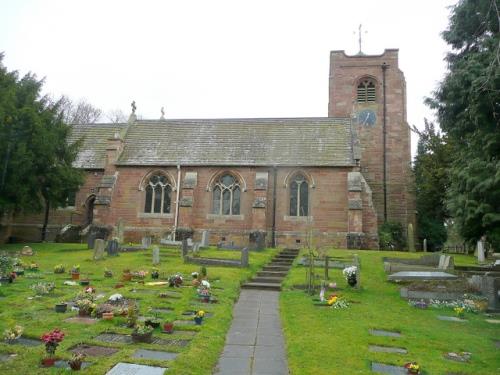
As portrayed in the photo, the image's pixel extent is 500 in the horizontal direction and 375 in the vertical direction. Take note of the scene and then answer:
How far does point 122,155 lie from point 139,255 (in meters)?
11.9

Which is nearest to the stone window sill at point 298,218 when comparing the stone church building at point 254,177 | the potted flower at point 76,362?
the stone church building at point 254,177

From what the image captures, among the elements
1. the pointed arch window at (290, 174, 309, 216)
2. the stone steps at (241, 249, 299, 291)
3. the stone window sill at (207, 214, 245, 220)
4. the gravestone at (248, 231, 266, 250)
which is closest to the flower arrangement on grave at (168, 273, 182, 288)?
the stone steps at (241, 249, 299, 291)

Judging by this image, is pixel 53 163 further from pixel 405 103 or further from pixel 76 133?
pixel 405 103

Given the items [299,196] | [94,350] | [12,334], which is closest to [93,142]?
[299,196]

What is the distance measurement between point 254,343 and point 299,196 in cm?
2104

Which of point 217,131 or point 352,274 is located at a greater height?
point 217,131

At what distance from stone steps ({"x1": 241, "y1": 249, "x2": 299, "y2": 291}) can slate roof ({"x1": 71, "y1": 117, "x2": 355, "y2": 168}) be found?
877 cm

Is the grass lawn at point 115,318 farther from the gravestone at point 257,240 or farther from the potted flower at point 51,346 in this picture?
the gravestone at point 257,240


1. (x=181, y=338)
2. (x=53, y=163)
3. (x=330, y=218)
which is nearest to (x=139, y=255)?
(x=53, y=163)

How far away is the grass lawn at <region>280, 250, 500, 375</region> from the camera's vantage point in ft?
23.4

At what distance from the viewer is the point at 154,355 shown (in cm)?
707

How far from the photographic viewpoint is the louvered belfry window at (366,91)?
35469 mm

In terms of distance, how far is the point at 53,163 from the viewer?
25922 mm

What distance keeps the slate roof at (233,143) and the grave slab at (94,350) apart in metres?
22.5
